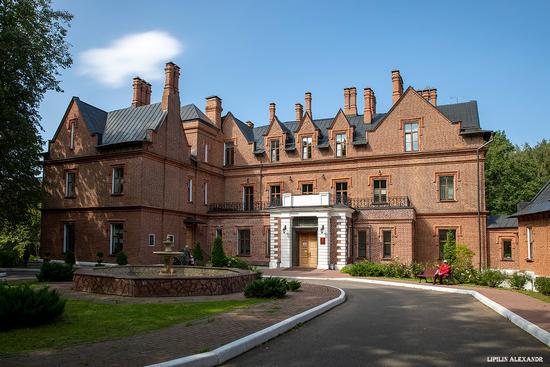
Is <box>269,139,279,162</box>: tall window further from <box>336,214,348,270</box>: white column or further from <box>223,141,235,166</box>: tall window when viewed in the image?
<box>336,214,348,270</box>: white column

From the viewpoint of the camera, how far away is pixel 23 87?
86.8 ft

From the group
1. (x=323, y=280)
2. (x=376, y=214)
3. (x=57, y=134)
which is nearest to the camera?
(x=323, y=280)

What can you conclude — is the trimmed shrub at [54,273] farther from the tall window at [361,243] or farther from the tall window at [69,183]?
the tall window at [361,243]

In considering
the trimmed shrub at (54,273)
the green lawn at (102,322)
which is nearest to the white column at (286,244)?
the trimmed shrub at (54,273)

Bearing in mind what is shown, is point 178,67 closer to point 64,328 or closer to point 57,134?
point 57,134

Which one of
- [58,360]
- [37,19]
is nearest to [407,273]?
[58,360]

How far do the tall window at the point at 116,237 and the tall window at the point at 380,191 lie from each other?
1875cm

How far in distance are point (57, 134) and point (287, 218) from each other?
1894cm

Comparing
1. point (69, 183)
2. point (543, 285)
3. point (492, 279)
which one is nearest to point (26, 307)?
point (543, 285)

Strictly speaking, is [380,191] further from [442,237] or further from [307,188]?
[307,188]

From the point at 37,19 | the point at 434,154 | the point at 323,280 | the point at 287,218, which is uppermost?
the point at 37,19

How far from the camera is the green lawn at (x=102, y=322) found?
827 cm

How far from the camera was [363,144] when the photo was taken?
120ft

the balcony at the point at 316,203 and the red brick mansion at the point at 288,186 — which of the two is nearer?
the red brick mansion at the point at 288,186
